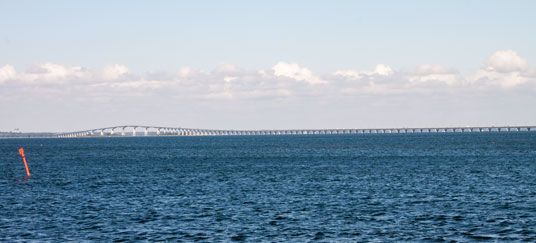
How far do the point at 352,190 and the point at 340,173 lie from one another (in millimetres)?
19761

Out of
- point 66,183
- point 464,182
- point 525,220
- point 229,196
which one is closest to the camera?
point 525,220

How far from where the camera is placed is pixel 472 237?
100ft

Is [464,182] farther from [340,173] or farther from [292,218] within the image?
[292,218]

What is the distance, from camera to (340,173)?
238ft

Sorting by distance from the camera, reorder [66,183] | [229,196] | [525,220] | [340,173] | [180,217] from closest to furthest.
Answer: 1. [525,220]
2. [180,217]
3. [229,196]
4. [66,183]
5. [340,173]

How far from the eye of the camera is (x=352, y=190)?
52781 millimetres

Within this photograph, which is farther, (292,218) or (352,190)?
(352,190)

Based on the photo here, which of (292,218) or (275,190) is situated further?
(275,190)

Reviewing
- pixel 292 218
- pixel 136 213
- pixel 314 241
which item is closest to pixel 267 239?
pixel 314 241

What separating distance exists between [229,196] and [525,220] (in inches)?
886

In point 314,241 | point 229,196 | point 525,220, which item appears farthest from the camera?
point 229,196

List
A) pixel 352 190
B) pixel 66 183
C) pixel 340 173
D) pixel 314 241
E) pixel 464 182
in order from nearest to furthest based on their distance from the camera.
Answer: pixel 314 241
pixel 352 190
pixel 464 182
pixel 66 183
pixel 340 173

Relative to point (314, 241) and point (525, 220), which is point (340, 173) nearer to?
point (525, 220)

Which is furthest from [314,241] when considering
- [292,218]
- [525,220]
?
[525,220]
